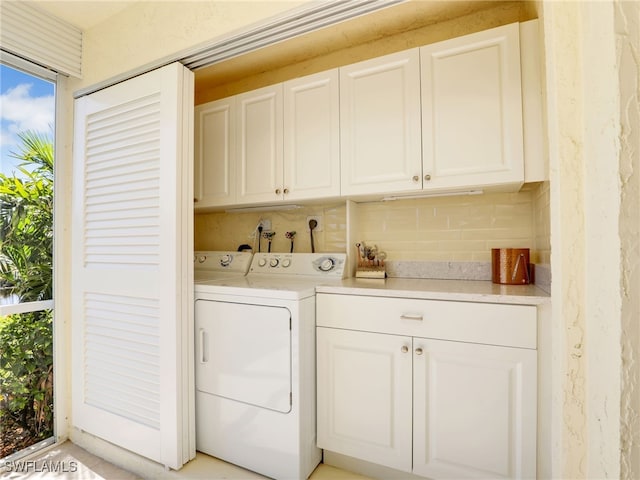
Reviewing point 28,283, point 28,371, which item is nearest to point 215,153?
point 28,283

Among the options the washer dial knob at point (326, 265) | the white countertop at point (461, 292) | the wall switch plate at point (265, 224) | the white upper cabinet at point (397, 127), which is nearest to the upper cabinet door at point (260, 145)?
the white upper cabinet at point (397, 127)

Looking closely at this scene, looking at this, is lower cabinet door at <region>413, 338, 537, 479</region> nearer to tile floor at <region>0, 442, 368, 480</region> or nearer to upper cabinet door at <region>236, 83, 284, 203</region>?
tile floor at <region>0, 442, 368, 480</region>

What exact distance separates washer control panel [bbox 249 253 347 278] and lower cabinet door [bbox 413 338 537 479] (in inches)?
28.3

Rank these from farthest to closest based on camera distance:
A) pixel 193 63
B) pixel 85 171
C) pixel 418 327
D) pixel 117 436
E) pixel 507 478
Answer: pixel 85 171 < pixel 117 436 < pixel 193 63 < pixel 418 327 < pixel 507 478

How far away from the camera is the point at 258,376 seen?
1.63 meters

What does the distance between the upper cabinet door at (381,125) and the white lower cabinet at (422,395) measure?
66 centimetres

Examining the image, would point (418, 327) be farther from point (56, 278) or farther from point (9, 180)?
point (9, 180)

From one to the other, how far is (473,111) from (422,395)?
54.1 inches

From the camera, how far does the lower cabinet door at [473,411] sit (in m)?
1.29

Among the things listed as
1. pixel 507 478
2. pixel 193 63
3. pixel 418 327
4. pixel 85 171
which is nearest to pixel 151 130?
pixel 193 63

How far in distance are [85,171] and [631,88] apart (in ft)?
7.98

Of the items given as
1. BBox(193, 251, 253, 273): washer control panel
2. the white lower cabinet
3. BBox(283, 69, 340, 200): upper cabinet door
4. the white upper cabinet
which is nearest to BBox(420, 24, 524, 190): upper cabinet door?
the white upper cabinet

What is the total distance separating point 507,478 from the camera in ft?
4.33

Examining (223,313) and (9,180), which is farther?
(9,180)
